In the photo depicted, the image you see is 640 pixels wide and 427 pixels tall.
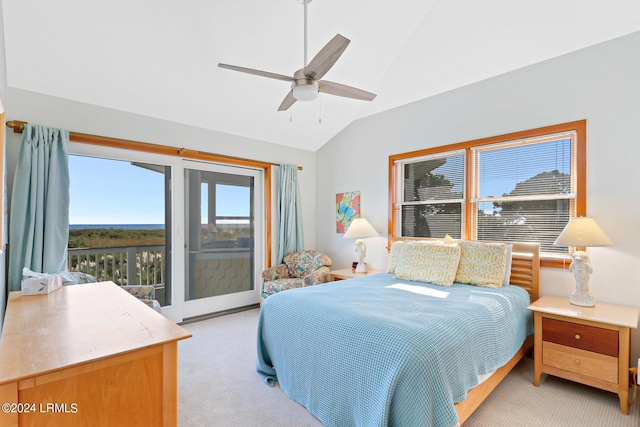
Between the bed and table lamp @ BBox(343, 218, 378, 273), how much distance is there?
1.33m

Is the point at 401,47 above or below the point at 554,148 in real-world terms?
above

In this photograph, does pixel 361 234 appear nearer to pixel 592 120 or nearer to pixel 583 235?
pixel 583 235

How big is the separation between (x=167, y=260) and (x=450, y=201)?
3.48 m

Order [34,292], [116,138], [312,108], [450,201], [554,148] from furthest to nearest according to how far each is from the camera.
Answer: [312,108] < [450,201] < [116,138] < [554,148] < [34,292]

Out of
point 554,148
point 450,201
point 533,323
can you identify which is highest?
point 554,148

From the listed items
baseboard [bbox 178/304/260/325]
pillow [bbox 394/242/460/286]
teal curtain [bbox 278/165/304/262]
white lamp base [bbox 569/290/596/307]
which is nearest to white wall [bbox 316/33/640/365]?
white lamp base [bbox 569/290/596/307]

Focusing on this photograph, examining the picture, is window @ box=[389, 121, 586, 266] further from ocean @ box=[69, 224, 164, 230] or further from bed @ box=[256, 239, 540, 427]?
ocean @ box=[69, 224, 164, 230]

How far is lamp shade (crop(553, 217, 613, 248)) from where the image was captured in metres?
2.35

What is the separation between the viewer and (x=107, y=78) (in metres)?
2.96

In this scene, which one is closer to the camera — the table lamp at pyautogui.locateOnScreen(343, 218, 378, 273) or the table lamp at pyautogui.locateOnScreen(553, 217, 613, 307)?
the table lamp at pyautogui.locateOnScreen(553, 217, 613, 307)

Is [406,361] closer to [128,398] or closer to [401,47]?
[128,398]

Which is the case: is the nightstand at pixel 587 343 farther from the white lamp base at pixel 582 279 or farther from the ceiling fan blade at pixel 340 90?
the ceiling fan blade at pixel 340 90

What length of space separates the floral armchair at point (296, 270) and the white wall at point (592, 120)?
1.90 m

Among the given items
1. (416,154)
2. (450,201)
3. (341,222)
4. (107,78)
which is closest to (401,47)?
(416,154)
